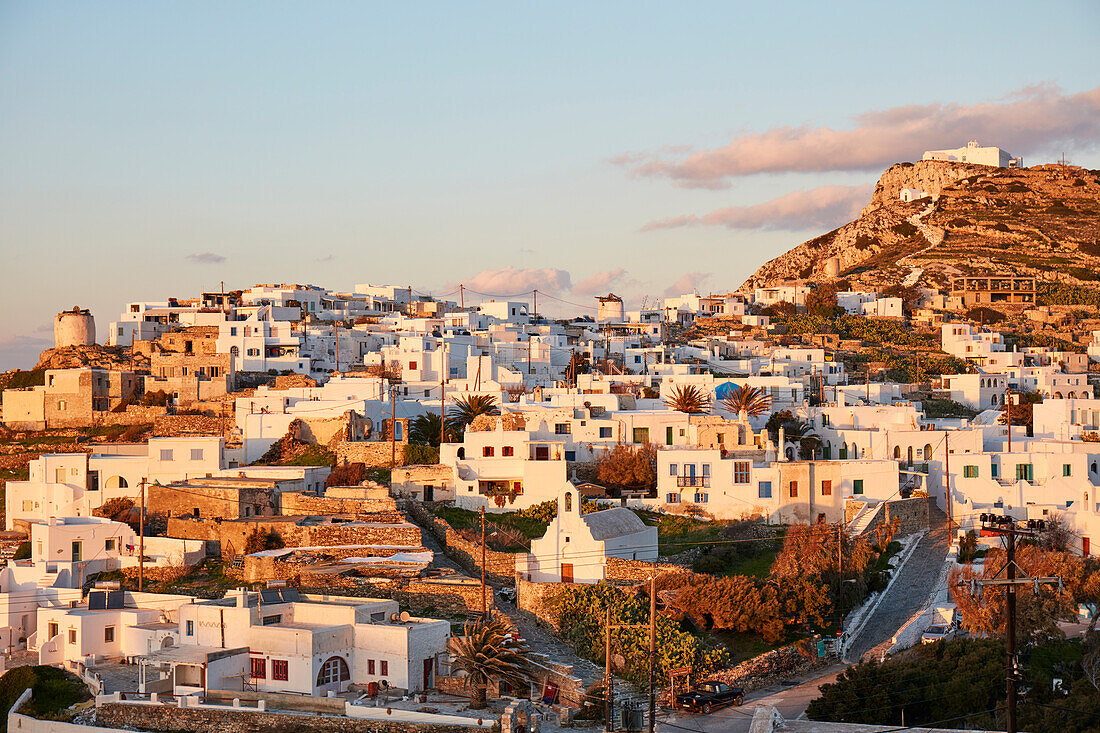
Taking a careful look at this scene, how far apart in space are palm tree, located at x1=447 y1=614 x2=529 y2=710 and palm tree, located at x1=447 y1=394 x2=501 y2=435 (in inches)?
716

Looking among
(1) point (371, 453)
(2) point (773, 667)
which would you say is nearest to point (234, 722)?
(2) point (773, 667)

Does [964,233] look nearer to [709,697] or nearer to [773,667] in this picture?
[773,667]

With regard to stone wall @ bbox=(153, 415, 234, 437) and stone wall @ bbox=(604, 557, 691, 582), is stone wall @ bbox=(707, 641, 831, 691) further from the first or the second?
stone wall @ bbox=(153, 415, 234, 437)

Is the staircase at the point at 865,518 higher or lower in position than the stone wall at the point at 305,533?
higher

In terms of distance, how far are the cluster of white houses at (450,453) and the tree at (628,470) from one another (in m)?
0.50

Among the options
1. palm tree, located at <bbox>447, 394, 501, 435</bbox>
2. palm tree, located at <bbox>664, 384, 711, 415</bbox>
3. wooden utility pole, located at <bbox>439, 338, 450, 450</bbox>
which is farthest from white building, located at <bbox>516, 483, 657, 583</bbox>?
palm tree, located at <bbox>447, 394, 501, 435</bbox>

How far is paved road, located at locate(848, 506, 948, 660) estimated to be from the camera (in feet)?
93.0

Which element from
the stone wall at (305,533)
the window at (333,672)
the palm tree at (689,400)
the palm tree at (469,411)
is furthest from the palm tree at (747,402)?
the window at (333,672)

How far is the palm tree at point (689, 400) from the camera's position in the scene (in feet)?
148

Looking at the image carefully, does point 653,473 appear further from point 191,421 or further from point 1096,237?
point 1096,237

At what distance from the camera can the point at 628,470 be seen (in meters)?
38.4

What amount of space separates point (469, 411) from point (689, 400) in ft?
26.1

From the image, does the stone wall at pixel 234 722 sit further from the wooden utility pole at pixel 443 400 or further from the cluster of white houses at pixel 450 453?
the wooden utility pole at pixel 443 400

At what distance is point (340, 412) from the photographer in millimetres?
45406
